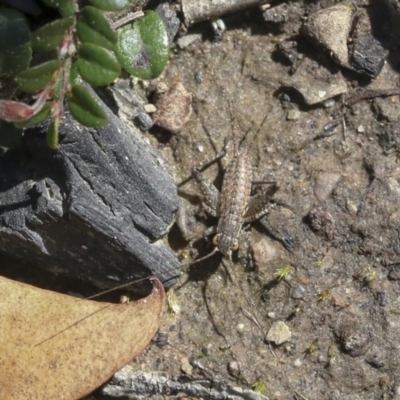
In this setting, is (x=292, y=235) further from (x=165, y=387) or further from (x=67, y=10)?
(x=67, y=10)

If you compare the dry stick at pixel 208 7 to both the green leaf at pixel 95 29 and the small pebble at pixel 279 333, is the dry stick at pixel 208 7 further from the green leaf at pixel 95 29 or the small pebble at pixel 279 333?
the small pebble at pixel 279 333

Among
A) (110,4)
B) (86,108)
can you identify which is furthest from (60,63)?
(110,4)

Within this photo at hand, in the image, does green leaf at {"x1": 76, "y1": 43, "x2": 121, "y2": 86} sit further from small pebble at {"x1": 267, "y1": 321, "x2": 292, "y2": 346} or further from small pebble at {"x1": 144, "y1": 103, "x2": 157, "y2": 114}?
small pebble at {"x1": 267, "y1": 321, "x2": 292, "y2": 346}

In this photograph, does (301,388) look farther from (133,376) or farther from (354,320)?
(133,376)

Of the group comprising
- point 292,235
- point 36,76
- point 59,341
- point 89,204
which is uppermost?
point 36,76

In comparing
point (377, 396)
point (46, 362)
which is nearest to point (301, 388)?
point (377, 396)

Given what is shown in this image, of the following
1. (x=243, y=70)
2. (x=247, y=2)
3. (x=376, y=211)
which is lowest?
(x=376, y=211)
